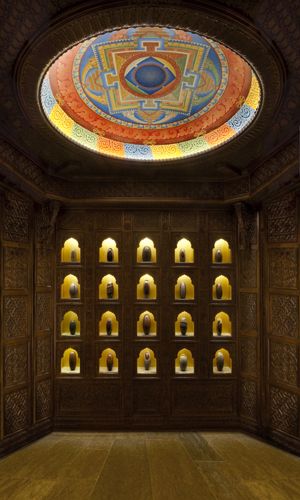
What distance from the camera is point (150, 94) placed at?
12.5 feet

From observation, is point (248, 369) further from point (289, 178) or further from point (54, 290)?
point (54, 290)

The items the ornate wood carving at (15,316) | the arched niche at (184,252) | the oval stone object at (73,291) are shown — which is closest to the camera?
the ornate wood carving at (15,316)

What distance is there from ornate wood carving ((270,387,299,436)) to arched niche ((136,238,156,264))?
8.54ft

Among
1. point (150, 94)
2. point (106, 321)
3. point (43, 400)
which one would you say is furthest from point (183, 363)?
point (150, 94)

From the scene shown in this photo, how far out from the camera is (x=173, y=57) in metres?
3.35

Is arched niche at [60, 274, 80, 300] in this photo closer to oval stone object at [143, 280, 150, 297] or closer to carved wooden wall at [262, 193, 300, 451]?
oval stone object at [143, 280, 150, 297]

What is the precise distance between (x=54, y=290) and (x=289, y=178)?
3.75m

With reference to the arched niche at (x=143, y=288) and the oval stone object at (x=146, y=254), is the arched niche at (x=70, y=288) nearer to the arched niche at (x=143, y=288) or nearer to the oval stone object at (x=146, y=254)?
the arched niche at (x=143, y=288)

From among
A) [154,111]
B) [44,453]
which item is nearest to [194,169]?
[154,111]

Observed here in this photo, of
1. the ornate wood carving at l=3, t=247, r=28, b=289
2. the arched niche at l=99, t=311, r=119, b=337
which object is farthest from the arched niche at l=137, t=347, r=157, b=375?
the ornate wood carving at l=3, t=247, r=28, b=289

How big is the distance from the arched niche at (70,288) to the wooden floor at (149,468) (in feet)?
6.74

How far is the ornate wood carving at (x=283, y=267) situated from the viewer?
425cm

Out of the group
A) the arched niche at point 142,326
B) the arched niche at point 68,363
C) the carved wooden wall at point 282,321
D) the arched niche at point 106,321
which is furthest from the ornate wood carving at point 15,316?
the carved wooden wall at point 282,321

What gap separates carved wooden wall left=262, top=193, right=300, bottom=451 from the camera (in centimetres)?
418
